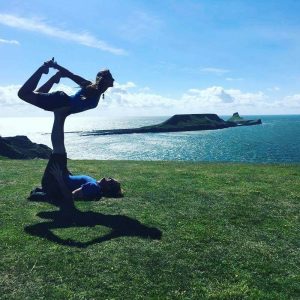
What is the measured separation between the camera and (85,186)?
11.9m

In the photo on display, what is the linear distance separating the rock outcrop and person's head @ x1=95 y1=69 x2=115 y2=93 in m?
49.6

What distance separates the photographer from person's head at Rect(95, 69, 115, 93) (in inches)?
444

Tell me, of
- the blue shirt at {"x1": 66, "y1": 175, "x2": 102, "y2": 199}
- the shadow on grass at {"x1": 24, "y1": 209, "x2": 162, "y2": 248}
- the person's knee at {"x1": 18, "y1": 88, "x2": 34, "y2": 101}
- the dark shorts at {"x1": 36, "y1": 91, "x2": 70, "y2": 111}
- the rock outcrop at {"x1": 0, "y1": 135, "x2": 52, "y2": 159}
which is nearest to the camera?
the shadow on grass at {"x1": 24, "y1": 209, "x2": 162, "y2": 248}

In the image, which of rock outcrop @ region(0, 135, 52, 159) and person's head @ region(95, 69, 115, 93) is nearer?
person's head @ region(95, 69, 115, 93)

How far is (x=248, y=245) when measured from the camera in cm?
822

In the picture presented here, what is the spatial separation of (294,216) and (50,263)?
249 inches

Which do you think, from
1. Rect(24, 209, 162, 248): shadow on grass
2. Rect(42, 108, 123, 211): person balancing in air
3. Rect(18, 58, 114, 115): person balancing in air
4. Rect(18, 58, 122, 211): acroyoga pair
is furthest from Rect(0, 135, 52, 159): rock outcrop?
Rect(24, 209, 162, 248): shadow on grass

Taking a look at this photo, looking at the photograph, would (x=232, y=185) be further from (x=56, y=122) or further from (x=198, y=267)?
(x=198, y=267)

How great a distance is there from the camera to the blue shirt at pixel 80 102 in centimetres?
1142

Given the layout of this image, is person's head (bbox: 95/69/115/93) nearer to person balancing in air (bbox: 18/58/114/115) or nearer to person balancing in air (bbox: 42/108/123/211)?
person balancing in air (bbox: 18/58/114/115)

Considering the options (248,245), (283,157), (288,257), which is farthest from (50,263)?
(283,157)

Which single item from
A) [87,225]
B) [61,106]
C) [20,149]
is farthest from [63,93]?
[20,149]

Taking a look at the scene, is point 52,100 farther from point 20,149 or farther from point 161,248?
point 20,149

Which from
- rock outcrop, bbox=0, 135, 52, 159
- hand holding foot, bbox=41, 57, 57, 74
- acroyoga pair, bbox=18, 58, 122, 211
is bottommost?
rock outcrop, bbox=0, 135, 52, 159
